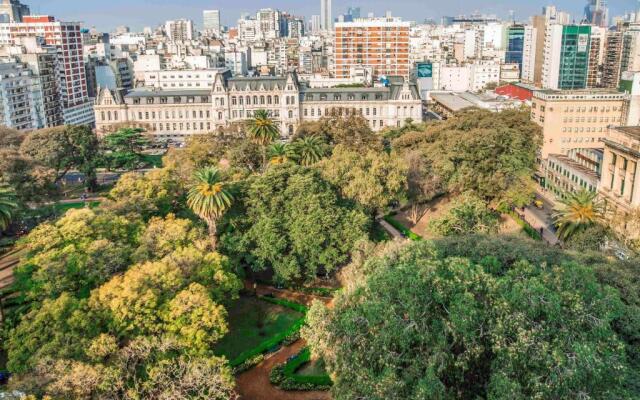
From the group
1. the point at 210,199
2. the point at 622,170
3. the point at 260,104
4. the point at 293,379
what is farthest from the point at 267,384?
the point at 260,104

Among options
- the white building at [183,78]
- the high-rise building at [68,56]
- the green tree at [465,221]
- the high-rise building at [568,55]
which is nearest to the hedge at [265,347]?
the green tree at [465,221]

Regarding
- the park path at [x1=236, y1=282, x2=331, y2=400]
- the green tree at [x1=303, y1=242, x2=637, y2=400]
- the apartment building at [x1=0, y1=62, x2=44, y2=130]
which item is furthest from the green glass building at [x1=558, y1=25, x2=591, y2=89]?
the green tree at [x1=303, y1=242, x2=637, y2=400]

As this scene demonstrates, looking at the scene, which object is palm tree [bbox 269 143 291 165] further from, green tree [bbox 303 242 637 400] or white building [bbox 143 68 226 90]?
white building [bbox 143 68 226 90]

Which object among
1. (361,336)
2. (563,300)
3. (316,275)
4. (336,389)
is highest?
(563,300)

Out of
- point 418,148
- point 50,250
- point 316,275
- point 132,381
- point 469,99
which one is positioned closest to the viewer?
point 132,381

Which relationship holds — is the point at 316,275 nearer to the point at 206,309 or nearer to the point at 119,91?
the point at 206,309

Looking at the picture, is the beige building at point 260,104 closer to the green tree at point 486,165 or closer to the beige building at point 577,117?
the beige building at point 577,117

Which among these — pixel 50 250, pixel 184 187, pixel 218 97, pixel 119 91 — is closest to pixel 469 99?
pixel 218 97
